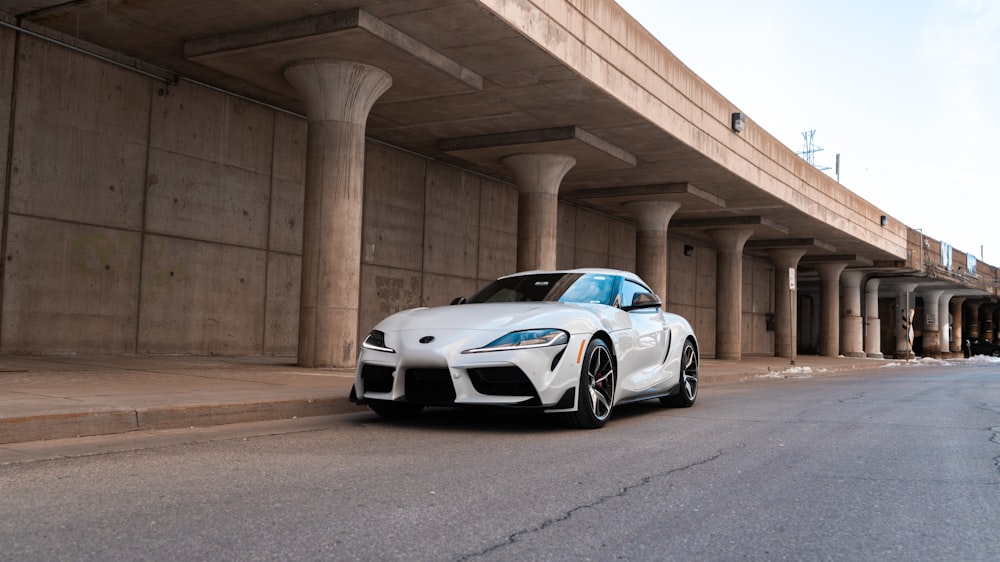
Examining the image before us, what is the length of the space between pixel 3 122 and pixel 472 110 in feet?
26.9

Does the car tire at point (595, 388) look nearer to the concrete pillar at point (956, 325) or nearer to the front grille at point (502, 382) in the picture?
the front grille at point (502, 382)

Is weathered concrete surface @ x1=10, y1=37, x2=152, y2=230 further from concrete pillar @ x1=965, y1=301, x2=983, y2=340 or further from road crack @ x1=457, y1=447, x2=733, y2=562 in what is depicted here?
concrete pillar @ x1=965, y1=301, x2=983, y2=340

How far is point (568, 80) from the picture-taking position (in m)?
15.0

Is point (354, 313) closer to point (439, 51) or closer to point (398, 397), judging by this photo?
point (439, 51)

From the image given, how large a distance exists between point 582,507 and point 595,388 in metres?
3.16

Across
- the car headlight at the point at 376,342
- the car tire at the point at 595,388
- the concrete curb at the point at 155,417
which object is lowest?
the concrete curb at the point at 155,417

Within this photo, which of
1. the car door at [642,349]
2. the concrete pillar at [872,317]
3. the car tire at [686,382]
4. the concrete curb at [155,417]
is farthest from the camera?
the concrete pillar at [872,317]

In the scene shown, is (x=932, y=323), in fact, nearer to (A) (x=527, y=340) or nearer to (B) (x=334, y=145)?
(B) (x=334, y=145)

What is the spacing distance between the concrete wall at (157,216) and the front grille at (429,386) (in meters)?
9.06

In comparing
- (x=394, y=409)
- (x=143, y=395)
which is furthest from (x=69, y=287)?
(x=394, y=409)

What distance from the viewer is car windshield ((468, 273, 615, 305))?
817cm

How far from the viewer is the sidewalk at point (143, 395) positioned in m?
6.11

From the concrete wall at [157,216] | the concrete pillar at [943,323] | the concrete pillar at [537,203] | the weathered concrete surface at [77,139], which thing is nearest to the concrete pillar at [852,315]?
the concrete pillar at [943,323]

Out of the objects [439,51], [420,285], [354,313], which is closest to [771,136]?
[420,285]
